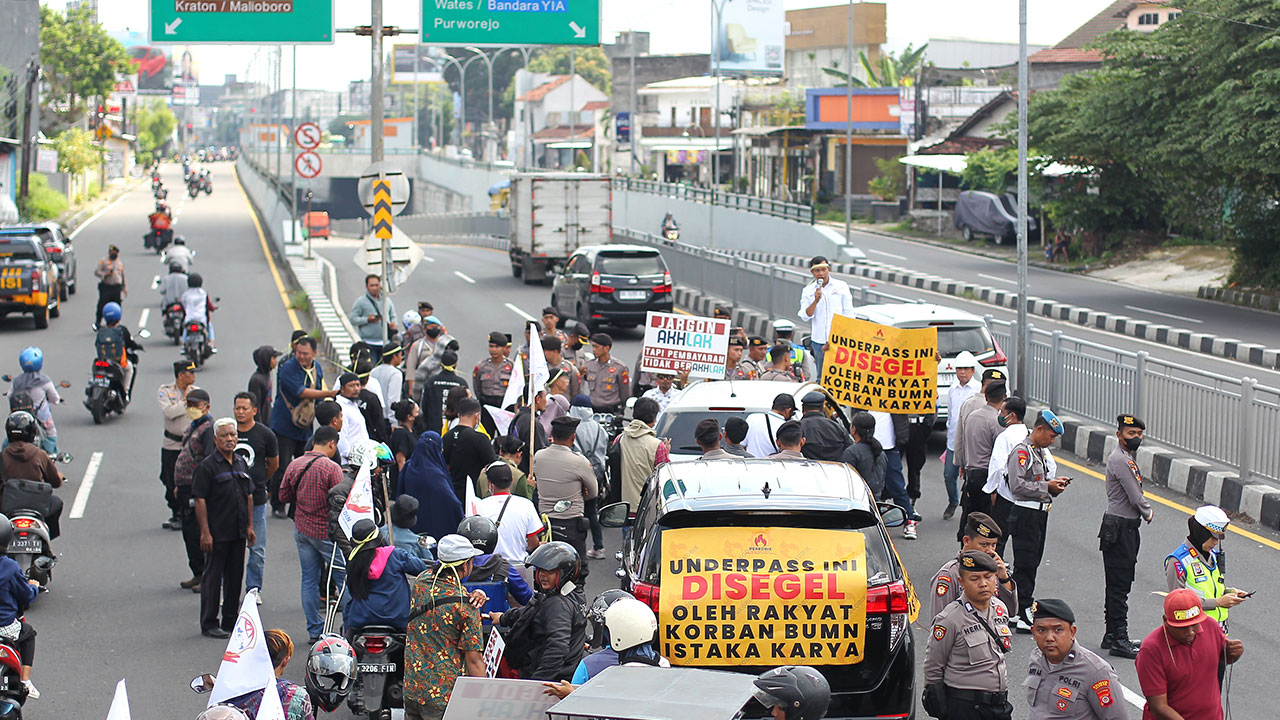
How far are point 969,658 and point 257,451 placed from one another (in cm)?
594

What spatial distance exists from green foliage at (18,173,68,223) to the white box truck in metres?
23.8

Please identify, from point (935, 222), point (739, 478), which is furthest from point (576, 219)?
point (739, 478)

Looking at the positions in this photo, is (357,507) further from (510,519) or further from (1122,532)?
(1122,532)

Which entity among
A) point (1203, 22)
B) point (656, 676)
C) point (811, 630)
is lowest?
point (811, 630)

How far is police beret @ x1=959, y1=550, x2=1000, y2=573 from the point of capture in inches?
249

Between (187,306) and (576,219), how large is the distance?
16149 mm

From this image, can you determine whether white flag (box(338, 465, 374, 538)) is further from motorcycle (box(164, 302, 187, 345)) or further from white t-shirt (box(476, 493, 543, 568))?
motorcycle (box(164, 302, 187, 345))

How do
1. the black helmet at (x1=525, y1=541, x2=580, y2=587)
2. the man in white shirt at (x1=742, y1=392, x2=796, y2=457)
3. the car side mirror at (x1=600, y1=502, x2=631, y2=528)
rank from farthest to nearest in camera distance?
the man in white shirt at (x1=742, y1=392, x2=796, y2=457) < the car side mirror at (x1=600, y1=502, x2=631, y2=528) < the black helmet at (x1=525, y1=541, x2=580, y2=587)

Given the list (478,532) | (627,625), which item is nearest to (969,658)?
(627,625)

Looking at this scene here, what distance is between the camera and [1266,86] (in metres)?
27.1

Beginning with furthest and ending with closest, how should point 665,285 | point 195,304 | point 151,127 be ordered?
point 151,127 < point 665,285 < point 195,304

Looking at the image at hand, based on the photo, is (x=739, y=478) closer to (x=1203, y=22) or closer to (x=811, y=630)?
(x=811, y=630)

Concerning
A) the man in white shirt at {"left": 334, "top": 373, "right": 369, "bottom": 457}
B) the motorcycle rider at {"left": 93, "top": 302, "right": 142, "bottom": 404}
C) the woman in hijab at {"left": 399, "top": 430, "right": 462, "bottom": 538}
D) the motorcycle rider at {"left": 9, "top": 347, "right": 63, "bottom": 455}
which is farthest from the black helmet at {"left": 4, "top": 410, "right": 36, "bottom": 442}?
the motorcycle rider at {"left": 93, "top": 302, "right": 142, "bottom": 404}

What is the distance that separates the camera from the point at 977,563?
635 cm
